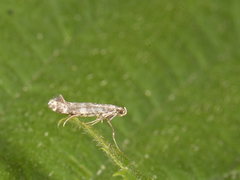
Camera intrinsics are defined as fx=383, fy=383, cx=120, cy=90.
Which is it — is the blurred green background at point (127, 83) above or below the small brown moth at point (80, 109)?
above

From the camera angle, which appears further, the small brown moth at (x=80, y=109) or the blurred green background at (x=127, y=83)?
the blurred green background at (x=127, y=83)

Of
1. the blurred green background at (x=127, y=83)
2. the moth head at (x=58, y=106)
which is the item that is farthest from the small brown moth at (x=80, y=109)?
the blurred green background at (x=127, y=83)

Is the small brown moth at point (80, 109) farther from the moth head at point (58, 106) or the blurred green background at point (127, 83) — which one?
the blurred green background at point (127, 83)

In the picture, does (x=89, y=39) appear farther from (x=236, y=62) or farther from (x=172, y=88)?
(x=236, y=62)

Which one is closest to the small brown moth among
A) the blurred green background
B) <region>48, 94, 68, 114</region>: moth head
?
<region>48, 94, 68, 114</region>: moth head

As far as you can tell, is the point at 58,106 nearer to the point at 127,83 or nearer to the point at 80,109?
the point at 80,109

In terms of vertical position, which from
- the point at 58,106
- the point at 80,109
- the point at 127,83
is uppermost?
the point at 127,83

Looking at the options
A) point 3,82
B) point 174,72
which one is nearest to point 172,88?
point 174,72

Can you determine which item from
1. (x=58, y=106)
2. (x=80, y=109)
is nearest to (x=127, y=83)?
(x=80, y=109)
